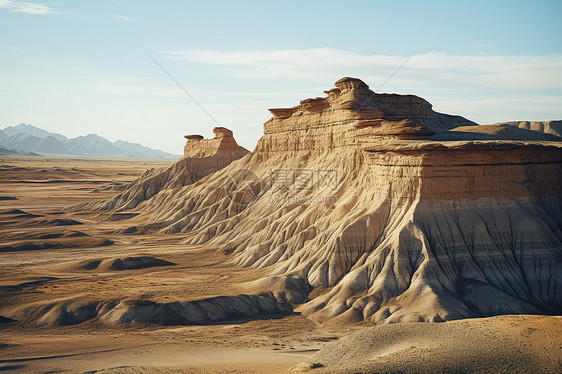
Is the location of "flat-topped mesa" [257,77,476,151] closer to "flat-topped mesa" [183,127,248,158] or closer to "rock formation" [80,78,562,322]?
"rock formation" [80,78,562,322]

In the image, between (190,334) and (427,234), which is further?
(427,234)

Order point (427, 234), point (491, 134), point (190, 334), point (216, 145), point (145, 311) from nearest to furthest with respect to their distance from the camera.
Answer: point (190, 334), point (145, 311), point (427, 234), point (491, 134), point (216, 145)

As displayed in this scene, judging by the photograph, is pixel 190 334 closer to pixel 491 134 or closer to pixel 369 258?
pixel 369 258

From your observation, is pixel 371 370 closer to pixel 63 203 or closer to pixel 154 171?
pixel 154 171

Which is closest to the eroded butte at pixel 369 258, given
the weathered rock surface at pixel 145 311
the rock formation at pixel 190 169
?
the weathered rock surface at pixel 145 311

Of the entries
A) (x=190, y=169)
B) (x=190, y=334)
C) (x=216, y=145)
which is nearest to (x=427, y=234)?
(x=190, y=334)

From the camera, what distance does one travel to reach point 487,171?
35.7 meters

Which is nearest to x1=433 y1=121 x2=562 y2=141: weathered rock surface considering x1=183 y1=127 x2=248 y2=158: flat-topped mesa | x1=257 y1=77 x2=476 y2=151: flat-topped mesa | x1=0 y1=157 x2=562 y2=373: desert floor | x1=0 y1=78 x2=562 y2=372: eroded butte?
x1=0 y1=78 x2=562 y2=372: eroded butte

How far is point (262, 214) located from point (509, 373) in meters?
38.0

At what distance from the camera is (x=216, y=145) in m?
91.1

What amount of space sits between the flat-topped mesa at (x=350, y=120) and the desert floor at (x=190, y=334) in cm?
1495

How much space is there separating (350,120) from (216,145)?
43025mm

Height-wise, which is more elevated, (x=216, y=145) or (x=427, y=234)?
(x=216, y=145)

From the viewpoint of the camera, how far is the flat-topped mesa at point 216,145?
9019 centimetres
